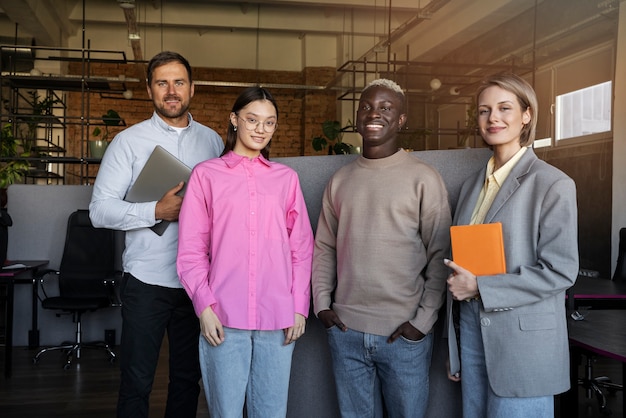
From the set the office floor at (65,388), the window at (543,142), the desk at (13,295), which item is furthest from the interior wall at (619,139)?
the desk at (13,295)

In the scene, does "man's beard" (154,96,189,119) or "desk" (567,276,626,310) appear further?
"desk" (567,276,626,310)

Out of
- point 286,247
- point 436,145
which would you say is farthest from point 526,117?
point 436,145

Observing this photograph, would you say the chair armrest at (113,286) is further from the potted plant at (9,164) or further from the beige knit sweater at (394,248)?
the beige knit sweater at (394,248)

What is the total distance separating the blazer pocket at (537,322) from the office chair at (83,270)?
361cm

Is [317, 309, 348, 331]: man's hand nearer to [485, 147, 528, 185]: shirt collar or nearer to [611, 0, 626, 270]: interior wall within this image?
[485, 147, 528, 185]: shirt collar

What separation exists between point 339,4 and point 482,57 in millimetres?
2228

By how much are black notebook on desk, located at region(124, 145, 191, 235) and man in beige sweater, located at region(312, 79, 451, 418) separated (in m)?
0.58

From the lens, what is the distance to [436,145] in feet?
31.7

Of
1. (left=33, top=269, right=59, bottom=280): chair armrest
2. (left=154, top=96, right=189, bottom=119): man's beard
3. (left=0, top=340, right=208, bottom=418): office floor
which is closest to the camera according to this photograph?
(left=154, top=96, right=189, bottom=119): man's beard

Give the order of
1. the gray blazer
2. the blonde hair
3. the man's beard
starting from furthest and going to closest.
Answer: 1. the man's beard
2. the blonde hair
3. the gray blazer

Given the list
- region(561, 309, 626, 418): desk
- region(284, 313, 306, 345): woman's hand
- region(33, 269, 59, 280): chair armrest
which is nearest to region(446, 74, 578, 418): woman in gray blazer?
region(561, 309, 626, 418): desk

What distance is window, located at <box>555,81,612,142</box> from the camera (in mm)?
5531

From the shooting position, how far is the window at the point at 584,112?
5.53 meters

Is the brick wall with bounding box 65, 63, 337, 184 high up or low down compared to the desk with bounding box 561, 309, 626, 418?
up
